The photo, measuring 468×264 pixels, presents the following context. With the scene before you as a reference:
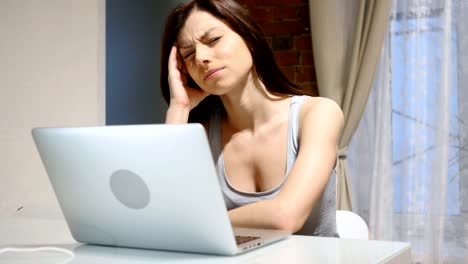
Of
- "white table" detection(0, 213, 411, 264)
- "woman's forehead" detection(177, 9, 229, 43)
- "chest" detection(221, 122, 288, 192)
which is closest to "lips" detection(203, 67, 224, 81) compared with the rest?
"woman's forehead" detection(177, 9, 229, 43)

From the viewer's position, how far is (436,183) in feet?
11.2

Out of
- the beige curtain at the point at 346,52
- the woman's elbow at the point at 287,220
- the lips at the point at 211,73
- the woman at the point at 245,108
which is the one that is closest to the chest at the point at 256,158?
the woman at the point at 245,108

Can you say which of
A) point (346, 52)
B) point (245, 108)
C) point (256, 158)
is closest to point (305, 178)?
point (256, 158)

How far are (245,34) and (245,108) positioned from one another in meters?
0.24

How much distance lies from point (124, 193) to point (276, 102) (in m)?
1.05

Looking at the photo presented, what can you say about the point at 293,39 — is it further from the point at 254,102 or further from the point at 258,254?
the point at 258,254

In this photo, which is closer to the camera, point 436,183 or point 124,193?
point 124,193

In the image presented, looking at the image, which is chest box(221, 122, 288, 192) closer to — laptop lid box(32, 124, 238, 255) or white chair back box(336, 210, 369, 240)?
white chair back box(336, 210, 369, 240)

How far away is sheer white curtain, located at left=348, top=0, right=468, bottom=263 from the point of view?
134 inches

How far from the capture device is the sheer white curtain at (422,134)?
340cm

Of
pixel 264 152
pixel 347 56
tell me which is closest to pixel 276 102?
pixel 264 152

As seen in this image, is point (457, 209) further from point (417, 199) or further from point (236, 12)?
point (236, 12)

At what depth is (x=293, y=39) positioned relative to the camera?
3.97 m

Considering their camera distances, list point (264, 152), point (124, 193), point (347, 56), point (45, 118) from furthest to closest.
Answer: point (347, 56) < point (45, 118) < point (264, 152) < point (124, 193)
